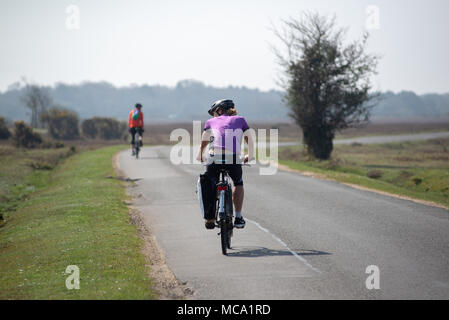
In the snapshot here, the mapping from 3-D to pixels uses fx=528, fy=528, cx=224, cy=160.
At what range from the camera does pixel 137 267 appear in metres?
8.09

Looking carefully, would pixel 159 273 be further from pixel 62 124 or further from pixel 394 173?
pixel 62 124


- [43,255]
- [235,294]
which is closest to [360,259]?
[235,294]

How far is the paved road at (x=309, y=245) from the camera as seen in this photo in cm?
692

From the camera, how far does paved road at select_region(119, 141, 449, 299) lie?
6.92 meters

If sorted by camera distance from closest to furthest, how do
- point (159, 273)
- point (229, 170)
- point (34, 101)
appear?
1. point (159, 273)
2. point (229, 170)
3. point (34, 101)

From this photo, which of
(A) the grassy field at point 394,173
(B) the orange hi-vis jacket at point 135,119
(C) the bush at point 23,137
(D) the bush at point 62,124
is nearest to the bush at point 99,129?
(D) the bush at point 62,124

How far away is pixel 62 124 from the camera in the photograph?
71875 mm

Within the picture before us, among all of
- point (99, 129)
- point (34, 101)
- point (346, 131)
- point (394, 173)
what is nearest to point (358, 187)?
point (394, 173)

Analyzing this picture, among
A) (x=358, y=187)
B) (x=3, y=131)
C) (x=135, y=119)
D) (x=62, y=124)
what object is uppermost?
(x=62, y=124)

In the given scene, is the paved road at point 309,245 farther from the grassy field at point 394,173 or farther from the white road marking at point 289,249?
the grassy field at point 394,173

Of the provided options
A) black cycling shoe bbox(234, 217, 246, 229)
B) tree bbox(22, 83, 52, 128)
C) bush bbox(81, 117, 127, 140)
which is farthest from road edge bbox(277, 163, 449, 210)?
tree bbox(22, 83, 52, 128)

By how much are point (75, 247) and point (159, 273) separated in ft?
8.13

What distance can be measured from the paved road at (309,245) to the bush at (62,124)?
57537 mm
